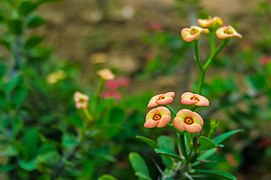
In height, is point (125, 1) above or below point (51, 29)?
above

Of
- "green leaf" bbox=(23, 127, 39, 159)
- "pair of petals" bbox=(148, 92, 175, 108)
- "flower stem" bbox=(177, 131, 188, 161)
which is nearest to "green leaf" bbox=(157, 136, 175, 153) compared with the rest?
"flower stem" bbox=(177, 131, 188, 161)

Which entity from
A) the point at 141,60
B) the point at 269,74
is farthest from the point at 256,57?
the point at 141,60

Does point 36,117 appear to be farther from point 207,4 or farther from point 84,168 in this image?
point 207,4

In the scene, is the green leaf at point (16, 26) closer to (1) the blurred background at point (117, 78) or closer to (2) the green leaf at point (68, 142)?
(1) the blurred background at point (117, 78)

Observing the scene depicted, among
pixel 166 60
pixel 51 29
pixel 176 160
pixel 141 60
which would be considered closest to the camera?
pixel 176 160

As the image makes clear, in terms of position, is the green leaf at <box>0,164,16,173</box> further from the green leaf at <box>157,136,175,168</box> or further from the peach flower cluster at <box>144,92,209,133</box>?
the peach flower cluster at <box>144,92,209,133</box>

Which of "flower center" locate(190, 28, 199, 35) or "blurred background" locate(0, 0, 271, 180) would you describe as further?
"blurred background" locate(0, 0, 271, 180)
